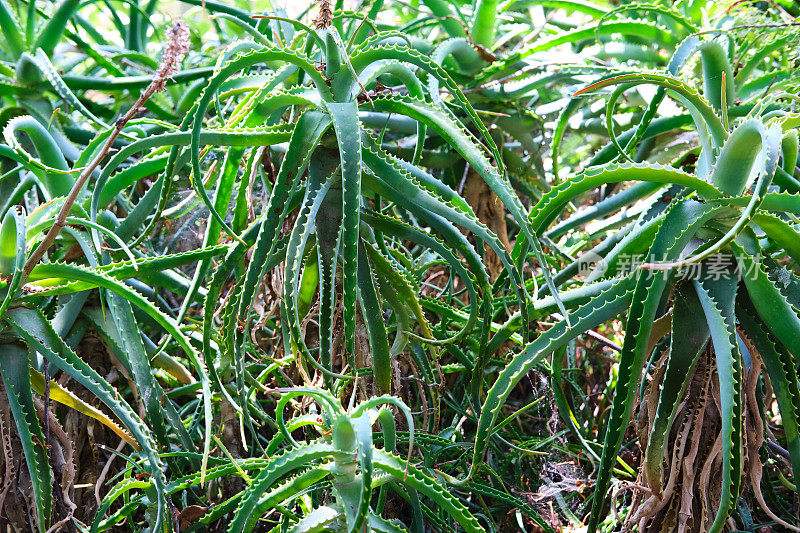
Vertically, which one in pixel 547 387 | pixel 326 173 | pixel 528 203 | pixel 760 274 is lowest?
pixel 547 387

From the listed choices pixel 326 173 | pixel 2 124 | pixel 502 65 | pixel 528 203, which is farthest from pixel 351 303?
pixel 2 124

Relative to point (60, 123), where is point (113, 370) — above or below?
below

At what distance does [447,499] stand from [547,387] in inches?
16.1

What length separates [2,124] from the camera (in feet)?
4.12

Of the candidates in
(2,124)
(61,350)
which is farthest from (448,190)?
(2,124)

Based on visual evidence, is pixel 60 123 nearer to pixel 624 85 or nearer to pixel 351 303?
pixel 351 303

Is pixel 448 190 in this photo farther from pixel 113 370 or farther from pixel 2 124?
pixel 2 124

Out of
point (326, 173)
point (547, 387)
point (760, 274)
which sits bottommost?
point (547, 387)

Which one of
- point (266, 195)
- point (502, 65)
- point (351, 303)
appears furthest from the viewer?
point (502, 65)

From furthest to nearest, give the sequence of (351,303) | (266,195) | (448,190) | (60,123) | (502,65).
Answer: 1. (60,123)
2. (502,65)
3. (266,195)
4. (448,190)
5. (351,303)

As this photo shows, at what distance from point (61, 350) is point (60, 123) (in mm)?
695

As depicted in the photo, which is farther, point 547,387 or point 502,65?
point 502,65

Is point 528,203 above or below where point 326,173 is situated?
below

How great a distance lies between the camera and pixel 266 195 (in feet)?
3.24
